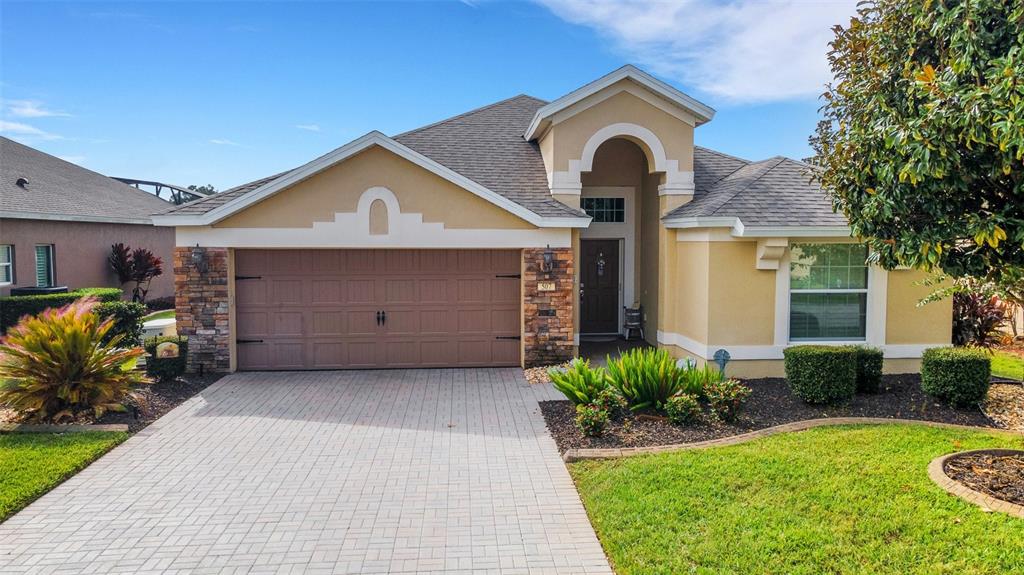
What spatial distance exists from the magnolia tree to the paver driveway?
4.30m

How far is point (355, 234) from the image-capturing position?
1171 centimetres

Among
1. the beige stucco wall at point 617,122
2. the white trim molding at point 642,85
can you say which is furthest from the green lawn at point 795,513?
the white trim molding at point 642,85

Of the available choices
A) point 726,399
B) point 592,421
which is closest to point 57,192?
point 592,421

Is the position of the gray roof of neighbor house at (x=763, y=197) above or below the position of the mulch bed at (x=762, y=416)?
above

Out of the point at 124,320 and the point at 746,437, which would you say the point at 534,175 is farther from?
the point at 124,320

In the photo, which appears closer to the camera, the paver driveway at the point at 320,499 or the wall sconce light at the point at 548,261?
the paver driveway at the point at 320,499

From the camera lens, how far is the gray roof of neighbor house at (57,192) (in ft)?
59.3

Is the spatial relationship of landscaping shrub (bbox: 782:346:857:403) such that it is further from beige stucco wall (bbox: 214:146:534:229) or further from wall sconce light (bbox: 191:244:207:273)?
wall sconce light (bbox: 191:244:207:273)

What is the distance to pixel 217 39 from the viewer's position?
46.5ft

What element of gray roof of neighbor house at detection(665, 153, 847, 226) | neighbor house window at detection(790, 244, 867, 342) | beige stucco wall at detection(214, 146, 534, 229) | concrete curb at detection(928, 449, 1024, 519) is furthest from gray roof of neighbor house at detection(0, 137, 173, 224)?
concrete curb at detection(928, 449, 1024, 519)

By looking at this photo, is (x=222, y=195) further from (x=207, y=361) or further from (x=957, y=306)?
(x=957, y=306)

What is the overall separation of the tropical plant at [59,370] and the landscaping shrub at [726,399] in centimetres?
815

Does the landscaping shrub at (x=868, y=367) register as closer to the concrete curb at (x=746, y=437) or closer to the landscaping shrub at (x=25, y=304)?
the concrete curb at (x=746, y=437)

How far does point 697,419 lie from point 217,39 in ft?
42.5
